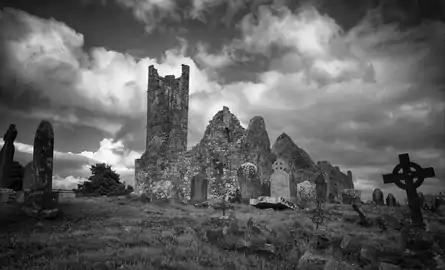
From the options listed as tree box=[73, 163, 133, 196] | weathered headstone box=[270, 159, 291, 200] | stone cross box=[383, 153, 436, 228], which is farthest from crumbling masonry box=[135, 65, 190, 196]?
stone cross box=[383, 153, 436, 228]

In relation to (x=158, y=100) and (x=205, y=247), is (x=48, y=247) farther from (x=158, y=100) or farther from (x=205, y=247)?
(x=158, y=100)

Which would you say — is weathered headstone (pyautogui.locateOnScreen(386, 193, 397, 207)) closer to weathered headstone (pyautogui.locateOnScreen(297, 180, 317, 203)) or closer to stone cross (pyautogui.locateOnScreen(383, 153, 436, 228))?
weathered headstone (pyautogui.locateOnScreen(297, 180, 317, 203))

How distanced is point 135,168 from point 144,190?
2373 millimetres

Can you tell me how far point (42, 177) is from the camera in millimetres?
12758

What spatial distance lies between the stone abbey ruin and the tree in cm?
215

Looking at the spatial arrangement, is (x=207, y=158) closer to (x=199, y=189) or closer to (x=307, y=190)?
(x=199, y=189)

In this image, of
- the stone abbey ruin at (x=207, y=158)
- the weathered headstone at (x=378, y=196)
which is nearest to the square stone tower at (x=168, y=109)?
the stone abbey ruin at (x=207, y=158)

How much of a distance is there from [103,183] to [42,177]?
19.6 m

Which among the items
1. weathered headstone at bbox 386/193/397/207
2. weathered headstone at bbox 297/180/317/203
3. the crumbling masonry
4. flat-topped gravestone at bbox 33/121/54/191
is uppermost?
the crumbling masonry

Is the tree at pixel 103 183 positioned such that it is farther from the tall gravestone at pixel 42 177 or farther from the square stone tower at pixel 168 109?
the tall gravestone at pixel 42 177

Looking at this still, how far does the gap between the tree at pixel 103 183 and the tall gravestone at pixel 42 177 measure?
17101 mm

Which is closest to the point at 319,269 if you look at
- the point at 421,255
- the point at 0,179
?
the point at 421,255

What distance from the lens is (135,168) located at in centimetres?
3200

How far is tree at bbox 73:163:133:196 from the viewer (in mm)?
30734
